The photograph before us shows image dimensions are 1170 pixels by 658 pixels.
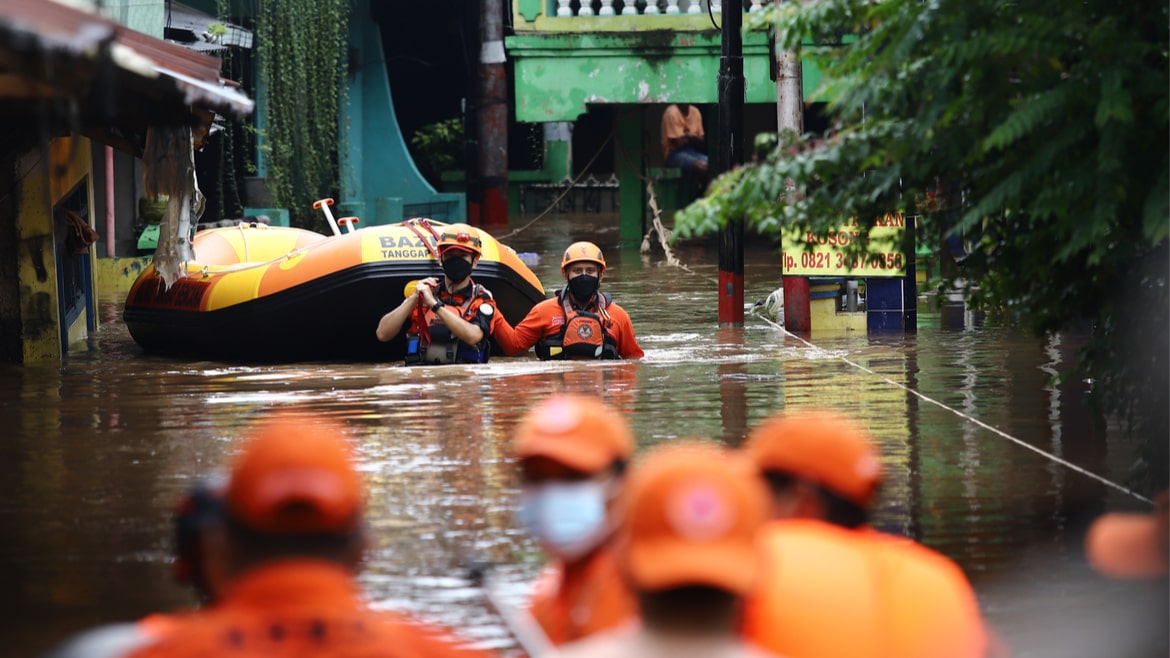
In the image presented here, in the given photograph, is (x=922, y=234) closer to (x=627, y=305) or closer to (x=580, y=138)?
(x=627, y=305)

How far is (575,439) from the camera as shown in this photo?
12.0ft

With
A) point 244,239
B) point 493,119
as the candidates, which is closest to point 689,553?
point 244,239

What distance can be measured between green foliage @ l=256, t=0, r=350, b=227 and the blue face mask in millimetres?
18991

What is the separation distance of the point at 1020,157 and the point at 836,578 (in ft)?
13.0

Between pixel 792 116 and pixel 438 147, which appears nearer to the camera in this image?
pixel 792 116

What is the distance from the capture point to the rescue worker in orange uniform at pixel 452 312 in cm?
1281

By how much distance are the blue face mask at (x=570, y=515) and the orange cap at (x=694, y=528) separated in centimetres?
84

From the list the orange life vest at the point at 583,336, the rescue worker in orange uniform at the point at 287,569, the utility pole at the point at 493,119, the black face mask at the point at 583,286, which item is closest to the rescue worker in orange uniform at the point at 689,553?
the rescue worker in orange uniform at the point at 287,569

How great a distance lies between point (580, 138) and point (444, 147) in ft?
15.0

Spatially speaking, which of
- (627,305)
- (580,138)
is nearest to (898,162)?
(627,305)

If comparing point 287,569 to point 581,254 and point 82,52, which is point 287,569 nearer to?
point 82,52

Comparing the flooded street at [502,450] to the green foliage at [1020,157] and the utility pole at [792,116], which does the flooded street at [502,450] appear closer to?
the utility pole at [792,116]

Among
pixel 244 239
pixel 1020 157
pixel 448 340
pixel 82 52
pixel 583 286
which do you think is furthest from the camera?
pixel 244 239

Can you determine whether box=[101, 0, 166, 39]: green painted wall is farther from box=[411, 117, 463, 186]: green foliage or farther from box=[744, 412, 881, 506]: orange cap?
box=[411, 117, 463, 186]: green foliage
